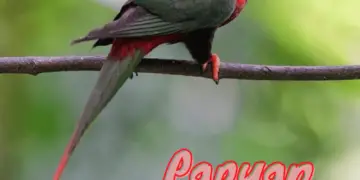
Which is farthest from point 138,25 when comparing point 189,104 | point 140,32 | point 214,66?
point 189,104

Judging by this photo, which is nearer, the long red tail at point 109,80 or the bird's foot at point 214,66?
the long red tail at point 109,80

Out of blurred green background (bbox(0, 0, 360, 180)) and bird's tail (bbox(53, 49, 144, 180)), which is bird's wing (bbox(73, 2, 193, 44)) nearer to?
bird's tail (bbox(53, 49, 144, 180))

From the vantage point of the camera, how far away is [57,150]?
155 centimetres

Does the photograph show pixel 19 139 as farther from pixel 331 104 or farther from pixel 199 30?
pixel 331 104

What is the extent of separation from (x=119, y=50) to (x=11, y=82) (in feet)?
1.52

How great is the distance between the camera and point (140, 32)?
121cm

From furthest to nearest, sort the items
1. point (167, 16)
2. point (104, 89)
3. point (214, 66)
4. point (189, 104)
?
1. point (189, 104)
2. point (214, 66)
3. point (167, 16)
4. point (104, 89)

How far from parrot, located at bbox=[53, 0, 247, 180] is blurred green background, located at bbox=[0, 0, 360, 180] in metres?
0.27

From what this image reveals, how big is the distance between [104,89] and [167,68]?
248 millimetres

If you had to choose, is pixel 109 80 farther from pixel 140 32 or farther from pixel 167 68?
pixel 167 68

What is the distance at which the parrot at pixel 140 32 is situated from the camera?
112 cm

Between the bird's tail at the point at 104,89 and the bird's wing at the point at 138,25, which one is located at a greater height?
the bird's wing at the point at 138,25

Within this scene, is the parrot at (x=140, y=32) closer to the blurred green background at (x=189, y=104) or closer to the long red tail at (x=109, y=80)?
the long red tail at (x=109, y=80)

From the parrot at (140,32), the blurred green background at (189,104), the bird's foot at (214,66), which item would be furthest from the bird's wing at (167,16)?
the blurred green background at (189,104)
